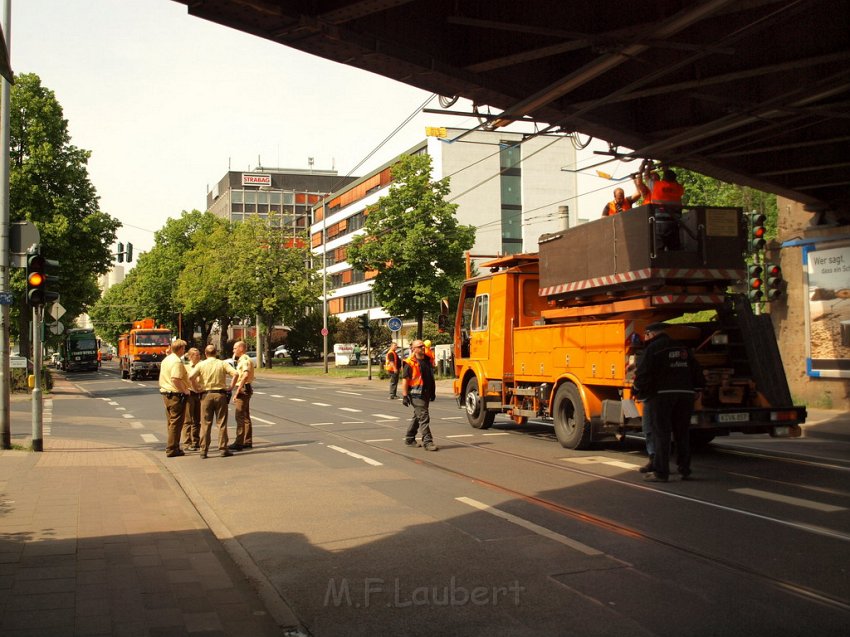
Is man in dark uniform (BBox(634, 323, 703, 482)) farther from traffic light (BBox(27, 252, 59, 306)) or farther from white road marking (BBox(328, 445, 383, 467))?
traffic light (BBox(27, 252, 59, 306))

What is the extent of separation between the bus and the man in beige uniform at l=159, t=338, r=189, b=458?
58.4 metres

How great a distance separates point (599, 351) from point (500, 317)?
3.63 metres

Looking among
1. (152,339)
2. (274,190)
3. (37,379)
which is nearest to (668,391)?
(37,379)

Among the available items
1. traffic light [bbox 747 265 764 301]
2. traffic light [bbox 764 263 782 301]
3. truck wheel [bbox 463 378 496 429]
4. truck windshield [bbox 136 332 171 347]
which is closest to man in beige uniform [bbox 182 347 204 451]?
truck wheel [bbox 463 378 496 429]

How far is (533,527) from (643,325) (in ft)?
15.4

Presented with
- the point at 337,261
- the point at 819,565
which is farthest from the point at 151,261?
the point at 819,565

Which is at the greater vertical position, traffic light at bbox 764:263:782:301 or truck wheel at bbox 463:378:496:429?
traffic light at bbox 764:263:782:301

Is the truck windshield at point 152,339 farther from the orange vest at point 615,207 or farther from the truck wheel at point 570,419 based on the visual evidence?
the orange vest at point 615,207

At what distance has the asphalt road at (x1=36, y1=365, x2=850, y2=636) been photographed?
4754mm

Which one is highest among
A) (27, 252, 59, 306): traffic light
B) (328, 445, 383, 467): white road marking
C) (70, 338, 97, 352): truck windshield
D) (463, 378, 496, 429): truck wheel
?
(27, 252, 59, 306): traffic light

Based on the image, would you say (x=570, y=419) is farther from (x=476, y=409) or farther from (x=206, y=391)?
(x=206, y=391)

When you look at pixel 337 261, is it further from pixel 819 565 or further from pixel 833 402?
pixel 819 565

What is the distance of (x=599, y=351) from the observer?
11484 millimetres

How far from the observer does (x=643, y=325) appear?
10.9m
